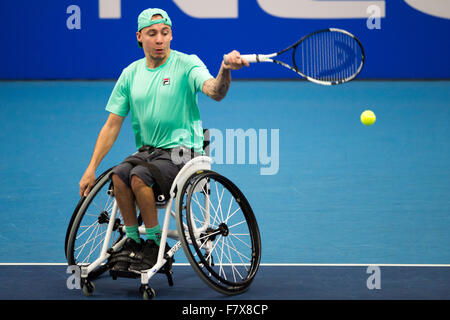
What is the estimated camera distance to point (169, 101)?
406 cm

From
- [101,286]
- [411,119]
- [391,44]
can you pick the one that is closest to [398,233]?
[101,286]

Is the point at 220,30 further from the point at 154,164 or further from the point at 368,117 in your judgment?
the point at 154,164

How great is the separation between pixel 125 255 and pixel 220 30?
9.20 meters

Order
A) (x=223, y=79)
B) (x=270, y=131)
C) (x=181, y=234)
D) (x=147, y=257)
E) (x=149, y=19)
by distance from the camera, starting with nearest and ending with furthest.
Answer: (x=181, y=234) < (x=223, y=79) < (x=147, y=257) < (x=149, y=19) < (x=270, y=131)

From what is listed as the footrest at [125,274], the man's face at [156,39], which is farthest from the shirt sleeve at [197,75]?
the footrest at [125,274]

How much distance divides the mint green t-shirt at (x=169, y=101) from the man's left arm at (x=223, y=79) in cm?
12

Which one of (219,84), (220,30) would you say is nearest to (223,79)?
(219,84)

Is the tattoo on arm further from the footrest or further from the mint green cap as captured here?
the footrest

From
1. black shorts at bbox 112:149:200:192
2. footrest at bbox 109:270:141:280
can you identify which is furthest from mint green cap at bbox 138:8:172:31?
footrest at bbox 109:270:141:280

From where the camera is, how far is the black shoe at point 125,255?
3.91 meters

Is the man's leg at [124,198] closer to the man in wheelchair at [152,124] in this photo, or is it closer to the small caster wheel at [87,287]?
the man in wheelchair at [152,124]

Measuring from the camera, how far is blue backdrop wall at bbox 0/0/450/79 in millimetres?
12477

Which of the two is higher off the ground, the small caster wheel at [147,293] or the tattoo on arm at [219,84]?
the tattoo on arm at [219,84]

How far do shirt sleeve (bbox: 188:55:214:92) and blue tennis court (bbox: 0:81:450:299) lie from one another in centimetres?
109
